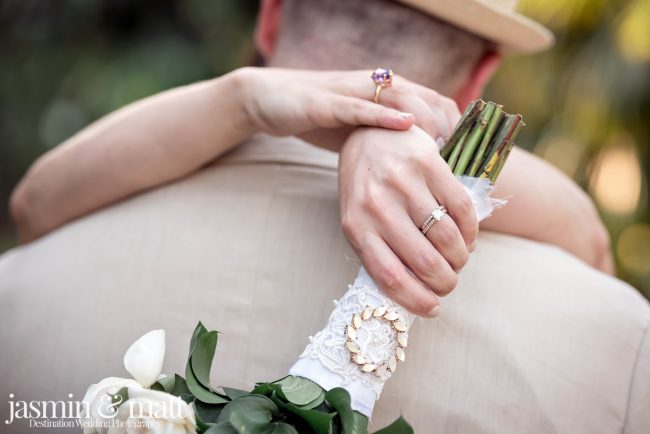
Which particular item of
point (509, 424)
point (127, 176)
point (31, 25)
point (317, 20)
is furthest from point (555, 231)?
point (31, 25)

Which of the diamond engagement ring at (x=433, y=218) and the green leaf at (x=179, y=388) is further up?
the diamond engagement ring at (x=433, y=218)

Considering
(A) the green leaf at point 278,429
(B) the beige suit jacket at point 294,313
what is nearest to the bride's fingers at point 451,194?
(B) the beige suit jacket at point 294,313

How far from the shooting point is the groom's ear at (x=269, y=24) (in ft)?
5.11

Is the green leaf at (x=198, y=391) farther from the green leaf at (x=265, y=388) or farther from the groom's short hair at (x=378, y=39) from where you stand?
the groom's short hair at (x=378, y=39)

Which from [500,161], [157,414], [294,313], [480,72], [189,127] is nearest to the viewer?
[157,414]

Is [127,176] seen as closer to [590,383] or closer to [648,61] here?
[590,383]

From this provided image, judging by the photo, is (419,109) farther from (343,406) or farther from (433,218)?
(343,406)

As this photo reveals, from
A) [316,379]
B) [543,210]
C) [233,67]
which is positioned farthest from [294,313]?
[233,67]

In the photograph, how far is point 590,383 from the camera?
44.0 inches

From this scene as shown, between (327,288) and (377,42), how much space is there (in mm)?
493

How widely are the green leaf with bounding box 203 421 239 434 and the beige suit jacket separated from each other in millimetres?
270

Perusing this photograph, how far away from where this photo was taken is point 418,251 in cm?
90

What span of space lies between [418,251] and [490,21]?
2.08ft

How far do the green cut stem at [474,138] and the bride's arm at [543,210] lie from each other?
0.72 feet
